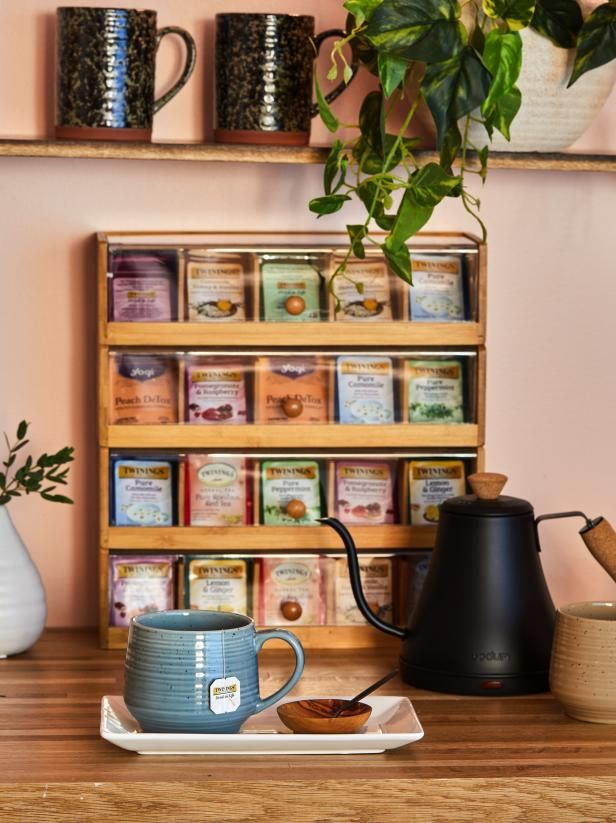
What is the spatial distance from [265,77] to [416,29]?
242mm

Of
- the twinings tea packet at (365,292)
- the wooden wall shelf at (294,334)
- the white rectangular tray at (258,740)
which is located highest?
the twinings tea packet at (365,292)

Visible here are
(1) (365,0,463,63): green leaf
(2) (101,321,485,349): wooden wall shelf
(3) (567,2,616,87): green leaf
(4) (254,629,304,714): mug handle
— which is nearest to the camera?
(4) (254,629,304,714): mug handle

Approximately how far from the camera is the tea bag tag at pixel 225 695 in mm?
1362

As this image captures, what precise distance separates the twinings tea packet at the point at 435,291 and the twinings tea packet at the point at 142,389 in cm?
34

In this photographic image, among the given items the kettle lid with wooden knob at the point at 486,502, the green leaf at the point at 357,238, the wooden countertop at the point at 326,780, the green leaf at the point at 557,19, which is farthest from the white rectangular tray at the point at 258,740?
the green leaf at the point at 557,19

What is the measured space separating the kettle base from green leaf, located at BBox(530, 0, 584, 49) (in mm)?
804

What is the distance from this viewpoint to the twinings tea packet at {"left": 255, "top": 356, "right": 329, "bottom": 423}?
6.08ft

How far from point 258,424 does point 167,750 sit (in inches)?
22.6

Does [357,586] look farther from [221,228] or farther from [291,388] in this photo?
[221,228]

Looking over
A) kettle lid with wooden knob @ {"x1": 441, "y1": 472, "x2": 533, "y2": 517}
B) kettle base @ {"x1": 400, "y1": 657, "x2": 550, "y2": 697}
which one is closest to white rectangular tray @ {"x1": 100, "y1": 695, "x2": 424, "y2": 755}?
kettle base @ {"x1": 400, "y1": 657, "x2": 550, "y2": 697}

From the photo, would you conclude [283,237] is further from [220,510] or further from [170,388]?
[220,510]

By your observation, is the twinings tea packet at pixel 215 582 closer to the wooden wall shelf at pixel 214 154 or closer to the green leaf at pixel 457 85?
the wooden wall shelf at pixel 214 154

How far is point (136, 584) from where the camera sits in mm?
1845

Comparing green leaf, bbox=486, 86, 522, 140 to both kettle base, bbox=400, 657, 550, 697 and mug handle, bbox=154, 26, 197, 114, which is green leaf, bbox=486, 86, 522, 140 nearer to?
mug handle, bbox=154, 26, 197, 114
